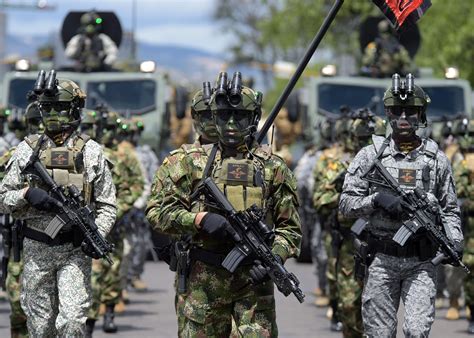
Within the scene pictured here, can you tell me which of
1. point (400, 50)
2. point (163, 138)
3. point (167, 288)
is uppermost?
point (400, 50)

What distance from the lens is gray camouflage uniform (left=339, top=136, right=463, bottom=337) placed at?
9617mm

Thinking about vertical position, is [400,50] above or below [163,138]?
above

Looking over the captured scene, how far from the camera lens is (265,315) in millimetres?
8570

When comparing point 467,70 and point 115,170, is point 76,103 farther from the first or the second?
point 467,70

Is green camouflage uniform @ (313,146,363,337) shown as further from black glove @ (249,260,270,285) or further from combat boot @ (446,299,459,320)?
black glove @ (249,260,270,285)

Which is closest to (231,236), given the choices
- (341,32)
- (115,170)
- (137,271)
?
(115,170)

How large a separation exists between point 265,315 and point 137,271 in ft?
29.4

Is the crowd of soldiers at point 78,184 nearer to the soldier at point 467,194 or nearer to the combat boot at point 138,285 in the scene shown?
the combat boot at point 138,285

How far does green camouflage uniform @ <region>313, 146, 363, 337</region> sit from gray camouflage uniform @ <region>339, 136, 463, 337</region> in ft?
6.98

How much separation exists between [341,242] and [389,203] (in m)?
3.10

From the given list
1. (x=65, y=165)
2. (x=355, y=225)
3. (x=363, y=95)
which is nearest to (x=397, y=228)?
(x=355, y=225)

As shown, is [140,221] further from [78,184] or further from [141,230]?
[78,184]

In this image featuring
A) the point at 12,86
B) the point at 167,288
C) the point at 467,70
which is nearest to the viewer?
the point at 167,288

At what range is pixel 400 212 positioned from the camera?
31.6 feet
